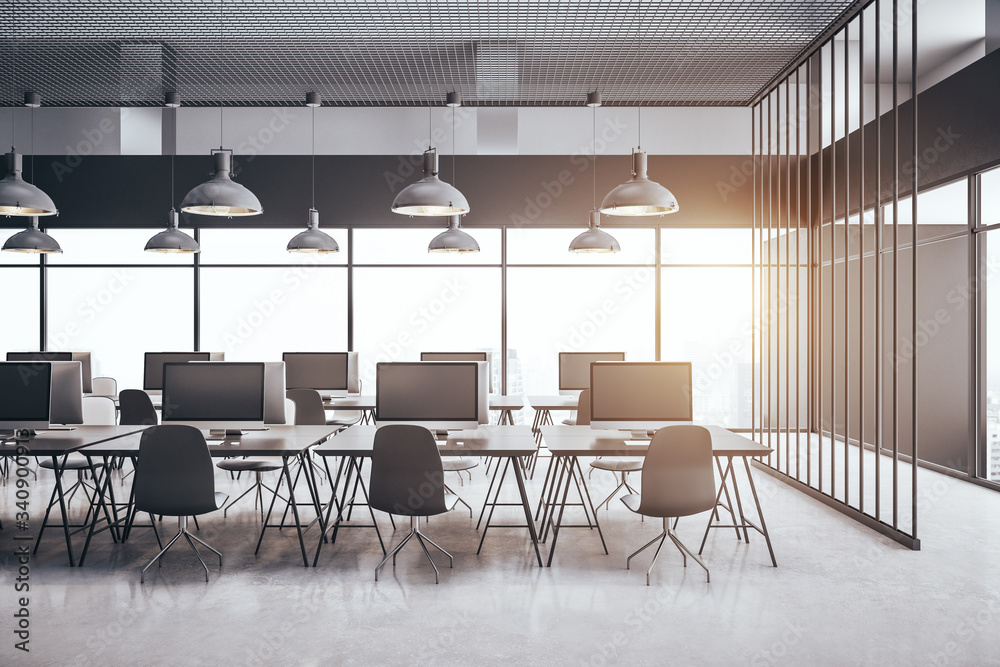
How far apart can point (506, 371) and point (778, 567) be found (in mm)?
5007


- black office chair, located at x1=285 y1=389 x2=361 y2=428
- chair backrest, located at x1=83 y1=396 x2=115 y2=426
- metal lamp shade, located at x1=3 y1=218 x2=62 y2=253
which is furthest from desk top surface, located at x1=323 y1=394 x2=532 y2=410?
metal lamp shade, located at x1=3 y1=218 x2=62 y2=253

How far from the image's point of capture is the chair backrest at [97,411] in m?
5.12

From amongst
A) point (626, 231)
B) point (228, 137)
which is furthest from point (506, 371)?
point (228, 137)

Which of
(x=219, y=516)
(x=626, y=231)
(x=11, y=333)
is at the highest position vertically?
(x=626, y=231)

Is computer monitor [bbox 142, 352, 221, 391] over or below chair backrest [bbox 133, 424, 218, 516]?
over

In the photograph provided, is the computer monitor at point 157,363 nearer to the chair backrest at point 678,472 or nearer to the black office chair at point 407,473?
the black office chair at point 407,473

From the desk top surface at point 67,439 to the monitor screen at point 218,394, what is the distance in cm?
49

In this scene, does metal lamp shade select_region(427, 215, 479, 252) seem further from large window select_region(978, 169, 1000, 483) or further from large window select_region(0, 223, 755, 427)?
large window select_region(978, 169, 1000, 483)

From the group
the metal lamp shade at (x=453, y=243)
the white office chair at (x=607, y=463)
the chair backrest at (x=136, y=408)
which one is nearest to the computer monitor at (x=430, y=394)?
the white office chair at (x=607, y=463)

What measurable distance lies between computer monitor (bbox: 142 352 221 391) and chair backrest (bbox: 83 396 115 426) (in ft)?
5.67

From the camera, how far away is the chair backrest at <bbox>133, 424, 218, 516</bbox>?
3572 mm

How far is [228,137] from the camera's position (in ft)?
27.9

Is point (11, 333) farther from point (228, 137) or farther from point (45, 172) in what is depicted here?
point (228, 137)

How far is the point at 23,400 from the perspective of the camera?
4.39 m
